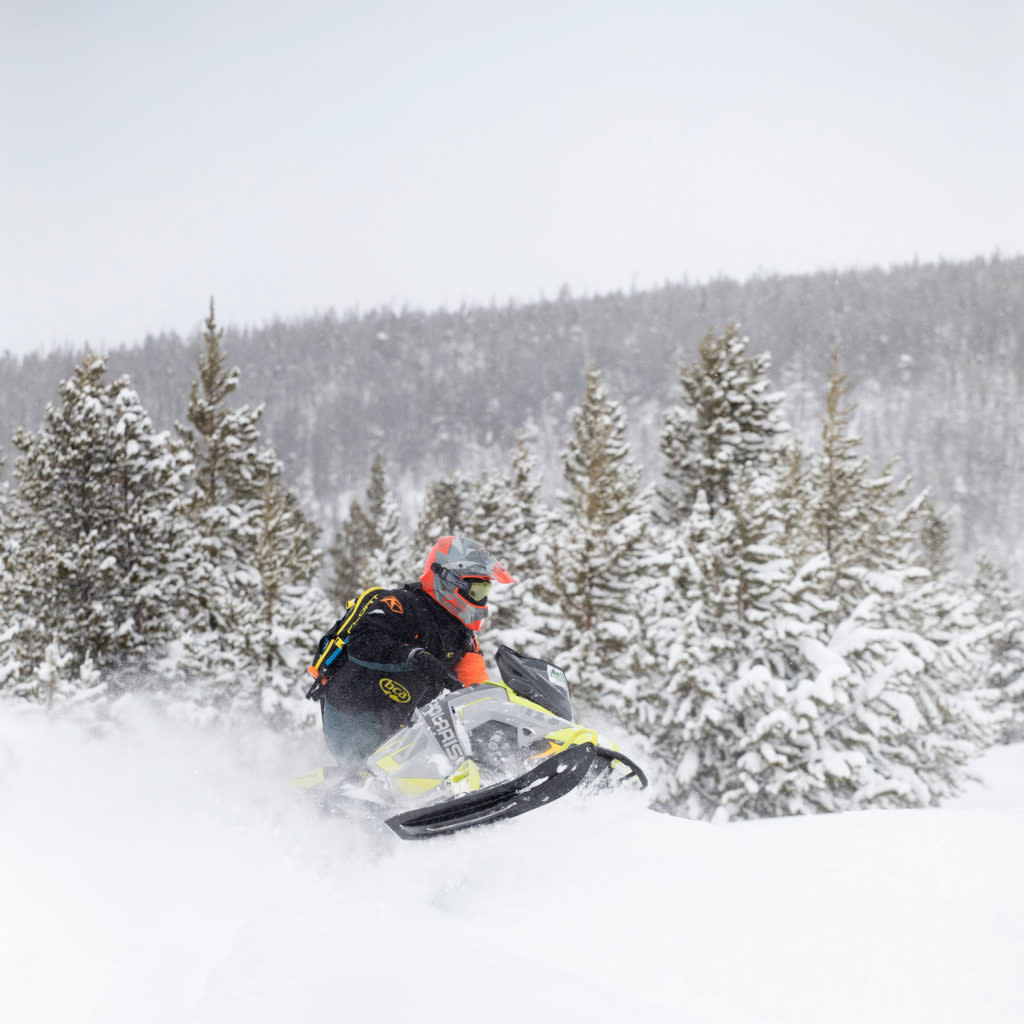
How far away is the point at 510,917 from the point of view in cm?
396

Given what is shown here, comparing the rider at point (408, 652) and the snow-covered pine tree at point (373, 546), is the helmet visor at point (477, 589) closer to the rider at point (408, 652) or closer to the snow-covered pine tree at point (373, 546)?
the rider at point (408, 652)

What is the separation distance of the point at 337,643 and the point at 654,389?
182 meters

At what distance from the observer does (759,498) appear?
617 inches

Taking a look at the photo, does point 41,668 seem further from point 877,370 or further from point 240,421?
point 877,370

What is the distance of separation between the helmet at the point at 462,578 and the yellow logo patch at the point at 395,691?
642mm

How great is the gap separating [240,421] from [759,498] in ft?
40.2

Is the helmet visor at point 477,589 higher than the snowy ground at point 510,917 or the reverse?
higher

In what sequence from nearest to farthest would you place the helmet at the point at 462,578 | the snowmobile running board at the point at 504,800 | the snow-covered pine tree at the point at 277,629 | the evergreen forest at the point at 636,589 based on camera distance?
the snowmobile running board at the point at 504,800 < the helmet at the point at 462,578 < the evergreen forest at the point at 636,589 < the snow-covered pine tree at the point at 277,629

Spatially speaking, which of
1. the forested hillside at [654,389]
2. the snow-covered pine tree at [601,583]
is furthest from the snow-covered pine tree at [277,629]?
the forested hillside at [654,389]

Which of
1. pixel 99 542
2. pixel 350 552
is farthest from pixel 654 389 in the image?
pixel 99 542

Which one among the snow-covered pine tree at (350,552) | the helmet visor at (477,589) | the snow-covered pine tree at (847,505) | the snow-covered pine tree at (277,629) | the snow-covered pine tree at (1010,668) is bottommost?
the snow-covered pine tree at (1010,668)

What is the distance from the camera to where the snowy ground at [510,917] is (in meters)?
3.19

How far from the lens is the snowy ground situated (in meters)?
3.19

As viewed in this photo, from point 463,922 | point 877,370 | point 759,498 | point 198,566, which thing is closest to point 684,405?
point 759,498
